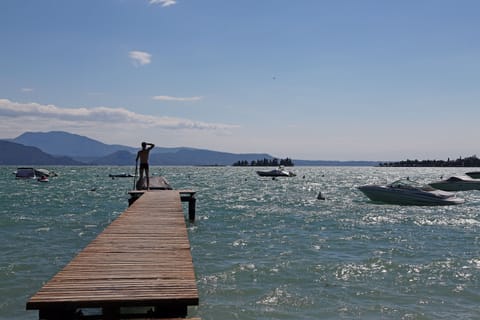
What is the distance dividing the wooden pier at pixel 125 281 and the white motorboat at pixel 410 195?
28.8m

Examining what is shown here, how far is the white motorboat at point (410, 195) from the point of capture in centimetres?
3575

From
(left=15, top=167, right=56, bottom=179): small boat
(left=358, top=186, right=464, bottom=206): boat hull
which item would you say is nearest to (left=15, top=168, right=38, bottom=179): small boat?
(left=15, top=167, right=56, bottom=179): small boat

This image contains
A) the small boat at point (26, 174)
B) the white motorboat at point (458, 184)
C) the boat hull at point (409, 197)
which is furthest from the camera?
the small boat at point (26, 174)

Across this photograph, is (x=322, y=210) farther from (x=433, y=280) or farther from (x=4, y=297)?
(x=4, y=297)

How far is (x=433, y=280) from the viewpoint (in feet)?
43.0

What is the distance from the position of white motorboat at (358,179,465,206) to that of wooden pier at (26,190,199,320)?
1132 inches

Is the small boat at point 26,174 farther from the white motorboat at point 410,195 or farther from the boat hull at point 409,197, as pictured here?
the boat hull at point 409,197

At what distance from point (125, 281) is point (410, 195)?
32.8 metres

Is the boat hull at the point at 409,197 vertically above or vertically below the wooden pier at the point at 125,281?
below

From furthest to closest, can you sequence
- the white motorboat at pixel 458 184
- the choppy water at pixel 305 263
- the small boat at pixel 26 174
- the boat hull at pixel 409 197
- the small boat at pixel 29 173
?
the small boat at pixel 26 174 → the small boat at pixel 29 173 → the white motorboat at pixel 458 184 → the boat hull at pixel 409 197 → the choppy water at pixel 305 263

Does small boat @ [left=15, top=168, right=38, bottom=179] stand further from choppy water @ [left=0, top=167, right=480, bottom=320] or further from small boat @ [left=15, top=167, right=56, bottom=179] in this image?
choppy water @ [left=0, top=167, right=480, bottom=320]

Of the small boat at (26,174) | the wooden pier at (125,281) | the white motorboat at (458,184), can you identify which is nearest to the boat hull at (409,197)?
the white motorboat at (458,184)

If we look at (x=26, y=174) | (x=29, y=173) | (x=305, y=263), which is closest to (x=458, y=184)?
(x=305, y=263)

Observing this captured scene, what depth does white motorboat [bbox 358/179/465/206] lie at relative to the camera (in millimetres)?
35750
